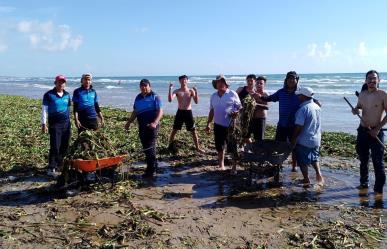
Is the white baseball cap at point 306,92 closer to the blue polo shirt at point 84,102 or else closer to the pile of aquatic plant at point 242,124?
the pile of aquatic plant at point 242,124

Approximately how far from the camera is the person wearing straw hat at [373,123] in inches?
269

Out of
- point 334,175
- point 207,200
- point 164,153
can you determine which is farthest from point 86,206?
point 334,175

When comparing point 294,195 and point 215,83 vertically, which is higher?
point 215,83

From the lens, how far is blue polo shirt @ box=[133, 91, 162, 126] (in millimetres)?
7914

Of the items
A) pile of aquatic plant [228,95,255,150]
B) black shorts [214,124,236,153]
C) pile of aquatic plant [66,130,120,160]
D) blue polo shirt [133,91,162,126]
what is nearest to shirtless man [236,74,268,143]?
pile of aquatic plant [228,95,255,150]

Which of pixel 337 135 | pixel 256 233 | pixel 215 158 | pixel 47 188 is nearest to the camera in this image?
pixel 256 233

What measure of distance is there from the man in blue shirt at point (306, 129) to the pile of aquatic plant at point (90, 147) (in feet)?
10.7

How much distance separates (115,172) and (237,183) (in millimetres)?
2283

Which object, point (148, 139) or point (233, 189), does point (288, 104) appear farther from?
point (148, 139)

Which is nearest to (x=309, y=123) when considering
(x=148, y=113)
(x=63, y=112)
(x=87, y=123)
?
(x=148, y=113)

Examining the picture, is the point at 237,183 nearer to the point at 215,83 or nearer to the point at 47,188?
the point at 215,83

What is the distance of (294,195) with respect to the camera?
7.07 metres

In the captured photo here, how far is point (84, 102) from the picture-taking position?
8117 mm

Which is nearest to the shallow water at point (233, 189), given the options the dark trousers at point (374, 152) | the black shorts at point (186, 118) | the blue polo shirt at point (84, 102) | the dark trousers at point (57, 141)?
the dark trousers at point (374, 152)
